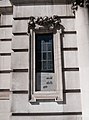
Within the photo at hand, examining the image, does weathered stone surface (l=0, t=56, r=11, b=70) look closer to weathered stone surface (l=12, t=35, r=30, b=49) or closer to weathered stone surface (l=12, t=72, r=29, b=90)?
weathered stone surface (l=12, t=35, r=30, b=49)

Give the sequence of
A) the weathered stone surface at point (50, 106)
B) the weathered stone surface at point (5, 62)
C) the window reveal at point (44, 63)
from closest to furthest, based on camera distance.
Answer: the weathered stone surface at point (50, 106) → the window reveal at point (44, 63) → the weathered stone surface at point (5, 62)

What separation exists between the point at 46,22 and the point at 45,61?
1.89m

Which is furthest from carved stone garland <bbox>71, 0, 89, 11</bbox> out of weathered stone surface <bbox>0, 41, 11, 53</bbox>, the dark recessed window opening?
weathered stone surface <bbox>0, 41, 11, 53</bbox>

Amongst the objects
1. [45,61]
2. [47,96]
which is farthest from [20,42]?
[47,96]

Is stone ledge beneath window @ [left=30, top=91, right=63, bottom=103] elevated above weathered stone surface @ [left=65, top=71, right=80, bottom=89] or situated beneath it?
situated beneath

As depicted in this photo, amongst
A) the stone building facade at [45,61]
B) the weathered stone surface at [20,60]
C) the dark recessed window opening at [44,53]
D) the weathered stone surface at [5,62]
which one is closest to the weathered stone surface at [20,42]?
the stone building facade at [45,61]

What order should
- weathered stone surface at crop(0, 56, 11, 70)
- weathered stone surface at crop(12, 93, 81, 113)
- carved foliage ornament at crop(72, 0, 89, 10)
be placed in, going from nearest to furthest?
weathered stone surface at crop(12, 93, 81, 113)
carved foliage ornament at crop(72, 0, 89, 10)
weathered stone surface at crop(0, 56, 11, 70)

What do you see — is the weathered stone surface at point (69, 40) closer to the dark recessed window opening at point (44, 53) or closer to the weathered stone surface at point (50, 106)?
the dark recessed window opening at point (44, 53)

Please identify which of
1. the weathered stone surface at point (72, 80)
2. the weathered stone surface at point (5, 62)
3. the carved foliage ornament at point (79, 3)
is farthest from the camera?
the weathered stone surface at point (5, 62)

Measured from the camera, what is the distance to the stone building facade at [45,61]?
1200 cm

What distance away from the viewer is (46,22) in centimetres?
1312

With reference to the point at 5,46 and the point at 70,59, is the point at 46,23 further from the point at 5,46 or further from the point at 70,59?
the point at 5,46

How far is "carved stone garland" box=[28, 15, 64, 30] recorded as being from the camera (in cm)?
1311

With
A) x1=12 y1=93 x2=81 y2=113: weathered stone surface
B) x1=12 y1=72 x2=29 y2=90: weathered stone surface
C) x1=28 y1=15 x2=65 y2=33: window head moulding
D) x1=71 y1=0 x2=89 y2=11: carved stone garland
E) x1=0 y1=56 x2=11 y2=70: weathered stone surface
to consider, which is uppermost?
x1=71 y1=0 x2=89 y2=11: carved stone garland
